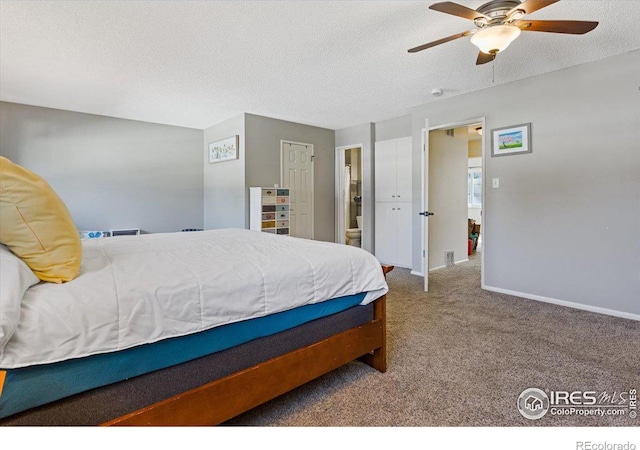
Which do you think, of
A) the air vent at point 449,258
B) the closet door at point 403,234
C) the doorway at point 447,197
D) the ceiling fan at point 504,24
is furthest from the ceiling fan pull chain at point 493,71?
the air vent at point 449,258

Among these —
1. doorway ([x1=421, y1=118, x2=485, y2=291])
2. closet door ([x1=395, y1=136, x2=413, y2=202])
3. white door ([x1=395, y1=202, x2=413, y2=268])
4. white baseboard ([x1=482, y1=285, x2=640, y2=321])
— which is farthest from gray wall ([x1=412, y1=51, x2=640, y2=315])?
white door ([x1=395, y1=202, x2=413, y2=268])

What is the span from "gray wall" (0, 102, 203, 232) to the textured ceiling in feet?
1.06

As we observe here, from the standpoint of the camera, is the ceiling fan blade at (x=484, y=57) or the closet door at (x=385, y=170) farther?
the closet door at (x=385, y=170)

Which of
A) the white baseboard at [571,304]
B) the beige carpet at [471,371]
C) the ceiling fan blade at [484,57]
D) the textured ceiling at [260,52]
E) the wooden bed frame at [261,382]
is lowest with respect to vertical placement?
the beige carpet at [471,371]

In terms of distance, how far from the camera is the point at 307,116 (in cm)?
488

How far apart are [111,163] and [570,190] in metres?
Result: 5.81

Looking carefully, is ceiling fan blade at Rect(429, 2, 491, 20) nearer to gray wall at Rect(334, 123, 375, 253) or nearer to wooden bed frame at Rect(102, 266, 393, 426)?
wooden bed frame at Rect(102, 266, 393, 426)

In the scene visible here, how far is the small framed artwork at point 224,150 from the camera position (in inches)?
190

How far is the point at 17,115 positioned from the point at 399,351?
5350mm

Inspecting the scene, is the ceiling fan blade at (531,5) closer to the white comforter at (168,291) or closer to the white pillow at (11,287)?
the white comforter at (168,291)

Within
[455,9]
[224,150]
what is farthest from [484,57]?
[224,150]

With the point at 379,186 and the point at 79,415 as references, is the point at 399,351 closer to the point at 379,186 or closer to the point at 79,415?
the point at 79,415

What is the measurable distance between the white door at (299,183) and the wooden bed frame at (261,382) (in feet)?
11.7

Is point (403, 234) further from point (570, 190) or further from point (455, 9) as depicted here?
point (455, 9)
